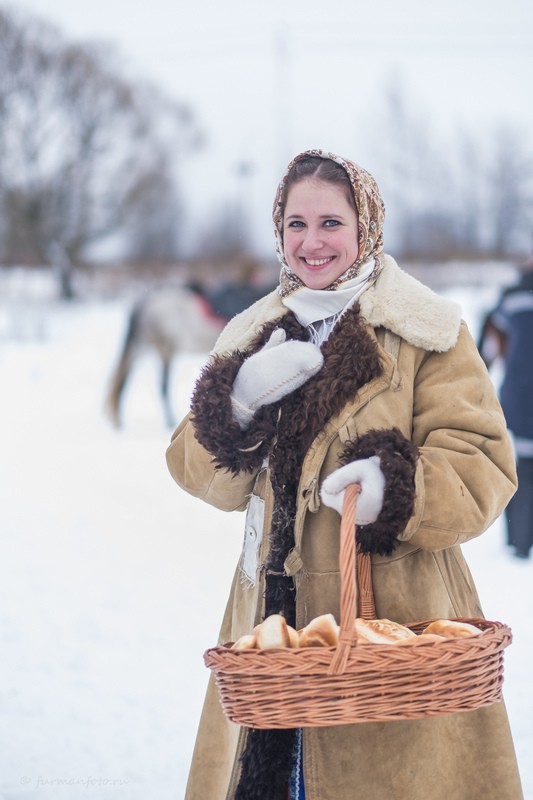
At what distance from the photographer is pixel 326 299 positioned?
1.64 m

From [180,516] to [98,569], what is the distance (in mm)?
1007

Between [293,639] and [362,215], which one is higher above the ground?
[362,215]

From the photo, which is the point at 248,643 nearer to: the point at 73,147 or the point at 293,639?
the point at 293,639

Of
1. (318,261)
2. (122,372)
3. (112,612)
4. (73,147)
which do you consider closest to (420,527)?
(318,261)

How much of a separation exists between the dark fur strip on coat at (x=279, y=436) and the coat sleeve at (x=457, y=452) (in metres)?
0.13

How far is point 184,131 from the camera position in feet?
91.5

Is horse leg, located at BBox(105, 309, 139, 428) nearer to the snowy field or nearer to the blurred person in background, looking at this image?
the snowy field

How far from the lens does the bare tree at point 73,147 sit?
926 inches

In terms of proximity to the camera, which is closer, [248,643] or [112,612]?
[248,643]

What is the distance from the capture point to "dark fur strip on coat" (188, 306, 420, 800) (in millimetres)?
1528

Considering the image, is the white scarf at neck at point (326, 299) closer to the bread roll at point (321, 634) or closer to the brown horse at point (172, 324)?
the bread roll at point (321, 634)

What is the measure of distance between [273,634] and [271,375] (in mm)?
481

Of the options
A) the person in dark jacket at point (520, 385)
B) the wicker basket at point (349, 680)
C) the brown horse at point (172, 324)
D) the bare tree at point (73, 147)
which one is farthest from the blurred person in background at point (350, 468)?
the bare tree at point (73, 147)

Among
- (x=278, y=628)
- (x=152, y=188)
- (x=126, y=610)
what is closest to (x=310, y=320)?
(x=278, y=628)
